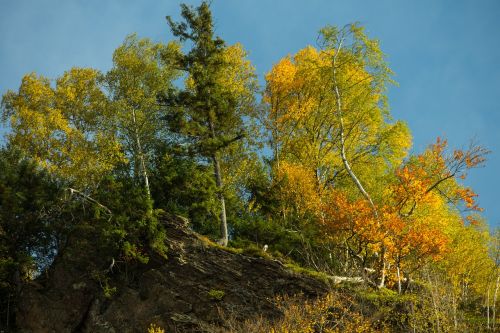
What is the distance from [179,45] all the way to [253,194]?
11.9 m

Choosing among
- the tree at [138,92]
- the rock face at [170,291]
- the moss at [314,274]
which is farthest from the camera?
the tree at [138,92]

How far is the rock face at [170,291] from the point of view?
1836cm

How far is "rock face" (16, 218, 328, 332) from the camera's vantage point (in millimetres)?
18359

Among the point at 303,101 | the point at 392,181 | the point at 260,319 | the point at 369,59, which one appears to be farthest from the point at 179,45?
the point at 260,319

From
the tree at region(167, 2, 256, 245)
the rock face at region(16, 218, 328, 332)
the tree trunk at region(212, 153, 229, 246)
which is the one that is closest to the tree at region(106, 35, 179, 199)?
the tree at region(167, 2, 256, 245)

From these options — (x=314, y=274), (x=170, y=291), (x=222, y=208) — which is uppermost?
(x=222, y=208)

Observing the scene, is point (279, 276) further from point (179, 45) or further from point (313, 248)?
point (179, 45)

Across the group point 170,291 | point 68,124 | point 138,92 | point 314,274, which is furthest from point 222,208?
point 68,124

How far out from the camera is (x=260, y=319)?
1706 cm

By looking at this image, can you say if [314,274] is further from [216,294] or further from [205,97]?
[205,97]

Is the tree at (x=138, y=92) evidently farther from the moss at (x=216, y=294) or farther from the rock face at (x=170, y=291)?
the moss at (x=216, y=294)

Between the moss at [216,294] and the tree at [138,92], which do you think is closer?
the moss at [216,294]

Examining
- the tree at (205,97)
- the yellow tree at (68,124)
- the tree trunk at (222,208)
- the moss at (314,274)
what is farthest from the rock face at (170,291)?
the yellow tree at (68,124)

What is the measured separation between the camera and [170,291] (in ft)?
62.2
